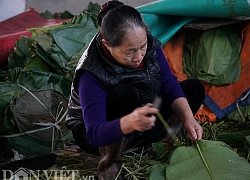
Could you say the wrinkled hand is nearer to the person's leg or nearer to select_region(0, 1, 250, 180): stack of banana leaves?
select_region(0, 1, 250, 180): stack of banana leaves

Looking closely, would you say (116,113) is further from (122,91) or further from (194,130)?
(194,130)

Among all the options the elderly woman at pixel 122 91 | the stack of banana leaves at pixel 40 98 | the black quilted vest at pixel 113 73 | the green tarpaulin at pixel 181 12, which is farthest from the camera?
the green tarpaulin at pixel 181 12

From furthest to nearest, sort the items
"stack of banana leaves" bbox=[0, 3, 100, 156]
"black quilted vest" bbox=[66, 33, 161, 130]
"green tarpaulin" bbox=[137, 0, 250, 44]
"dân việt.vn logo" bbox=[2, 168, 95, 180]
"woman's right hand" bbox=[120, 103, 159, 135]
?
"green tarpaulin" bbox=[137, 0, 250, 44]
"stack of banana leaves" bbox=[0, 3, 100, 156]
"dân việt.vn logo" bbox=[2, 168, 95, 180]
"black quilted vest" bbox=[66, 33, 161, 130]
"woman's right hand" bbox=[120, 103, 159, 135]

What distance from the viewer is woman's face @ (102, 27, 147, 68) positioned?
1.36m

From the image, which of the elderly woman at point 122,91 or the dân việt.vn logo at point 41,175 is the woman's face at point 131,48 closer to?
the elderly woman at point 122,91

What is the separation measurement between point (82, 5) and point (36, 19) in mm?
966

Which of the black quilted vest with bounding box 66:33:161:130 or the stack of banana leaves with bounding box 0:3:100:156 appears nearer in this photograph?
the black quilted vest with bounding box 66:33:161:130

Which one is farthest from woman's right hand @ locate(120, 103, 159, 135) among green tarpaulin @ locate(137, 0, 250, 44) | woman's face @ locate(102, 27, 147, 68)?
green tarpaulin @ locate(137, 0, 250, 44)

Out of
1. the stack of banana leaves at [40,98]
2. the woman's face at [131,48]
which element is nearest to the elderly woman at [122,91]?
the woman's face at [131,48]

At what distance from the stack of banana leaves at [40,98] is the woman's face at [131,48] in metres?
0.64

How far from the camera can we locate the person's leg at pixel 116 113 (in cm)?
154

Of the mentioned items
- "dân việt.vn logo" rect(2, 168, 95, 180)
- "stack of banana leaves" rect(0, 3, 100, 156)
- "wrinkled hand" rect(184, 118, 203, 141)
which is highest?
"wrinkled hand" rect(184, 118, 203, 141)

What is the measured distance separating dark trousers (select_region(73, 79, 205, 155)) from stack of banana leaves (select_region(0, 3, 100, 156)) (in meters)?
0.30

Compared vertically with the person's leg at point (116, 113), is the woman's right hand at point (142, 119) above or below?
above
